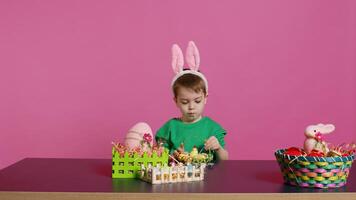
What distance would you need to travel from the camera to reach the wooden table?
133cm

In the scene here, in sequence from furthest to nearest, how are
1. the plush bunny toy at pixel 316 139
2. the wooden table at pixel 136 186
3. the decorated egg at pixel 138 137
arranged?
the decorated egg at pixel 138 137 → the plush bunny toy at pixel 316 139 → the wooden table at pixel 136 186

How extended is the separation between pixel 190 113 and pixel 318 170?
861mm

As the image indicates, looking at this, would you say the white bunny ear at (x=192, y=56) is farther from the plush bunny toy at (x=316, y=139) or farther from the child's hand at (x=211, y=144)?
the plush bunny toy at (x=316, y=139)

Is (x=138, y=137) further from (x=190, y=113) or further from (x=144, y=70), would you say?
(x=144, y=70)

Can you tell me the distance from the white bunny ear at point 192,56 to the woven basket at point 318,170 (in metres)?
0.78

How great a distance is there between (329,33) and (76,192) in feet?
7.38

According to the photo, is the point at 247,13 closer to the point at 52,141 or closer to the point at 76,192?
the point at 52,141

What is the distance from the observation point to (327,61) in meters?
3.18

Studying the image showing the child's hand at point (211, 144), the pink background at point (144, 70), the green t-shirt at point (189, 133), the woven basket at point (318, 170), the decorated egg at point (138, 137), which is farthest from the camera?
A: the pink background at point (144, 70)

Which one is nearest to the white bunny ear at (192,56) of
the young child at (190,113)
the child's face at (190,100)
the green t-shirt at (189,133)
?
the young child at (190,113)

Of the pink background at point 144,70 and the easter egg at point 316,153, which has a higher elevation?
the pink background at point 144,70

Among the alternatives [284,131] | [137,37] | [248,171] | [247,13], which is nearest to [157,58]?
[137,37]

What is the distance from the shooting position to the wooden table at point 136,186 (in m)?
1.33

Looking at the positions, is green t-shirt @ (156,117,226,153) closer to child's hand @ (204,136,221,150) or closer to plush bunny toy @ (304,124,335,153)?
child's hand @ (204,136,221,150)
